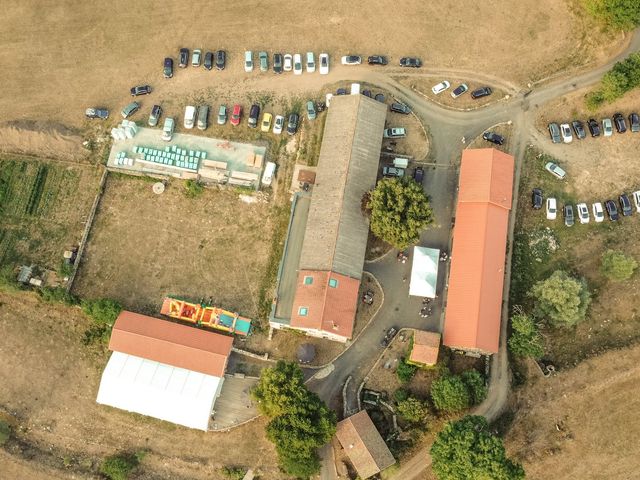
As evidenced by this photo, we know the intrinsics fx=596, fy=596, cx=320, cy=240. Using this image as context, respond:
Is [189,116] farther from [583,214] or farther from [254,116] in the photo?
[583,214]

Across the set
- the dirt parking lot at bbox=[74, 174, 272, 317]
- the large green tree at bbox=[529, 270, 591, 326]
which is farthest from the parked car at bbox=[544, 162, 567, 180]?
the dirt parking lot at bbox=[74, 174, 272, 317]

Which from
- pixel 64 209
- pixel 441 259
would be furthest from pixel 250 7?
pixel 441 259

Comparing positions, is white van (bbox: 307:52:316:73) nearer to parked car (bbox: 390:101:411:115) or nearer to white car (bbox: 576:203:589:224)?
parked car (bbox: 390:101:411:115)

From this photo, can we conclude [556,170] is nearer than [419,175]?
No

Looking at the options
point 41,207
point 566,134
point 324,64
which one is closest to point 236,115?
point 324,64

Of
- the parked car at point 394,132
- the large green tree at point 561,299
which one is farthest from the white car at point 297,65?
the large green tree at point 561,299

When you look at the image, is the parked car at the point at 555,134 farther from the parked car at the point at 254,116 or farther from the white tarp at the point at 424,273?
the parked car at the point at 254,116
